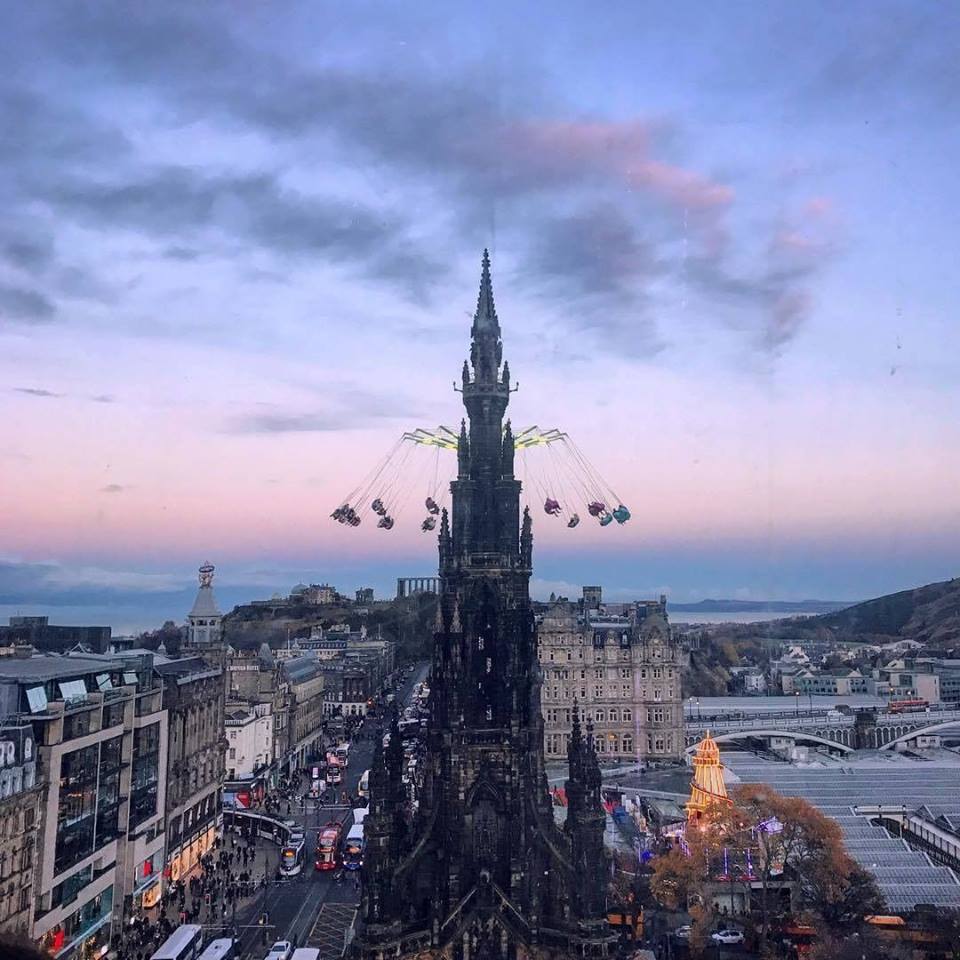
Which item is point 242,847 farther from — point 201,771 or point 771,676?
point 771,676

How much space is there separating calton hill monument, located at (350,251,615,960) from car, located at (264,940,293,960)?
325 inches

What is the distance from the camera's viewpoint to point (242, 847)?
207ft

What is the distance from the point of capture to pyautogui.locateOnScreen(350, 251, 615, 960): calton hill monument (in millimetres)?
31531

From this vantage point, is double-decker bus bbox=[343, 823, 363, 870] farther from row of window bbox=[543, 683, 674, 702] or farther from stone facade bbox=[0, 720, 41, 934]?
row of window bbox=[543, 683, 674, 702]

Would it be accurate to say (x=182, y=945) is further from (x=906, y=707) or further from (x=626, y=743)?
(x=906, y=707)

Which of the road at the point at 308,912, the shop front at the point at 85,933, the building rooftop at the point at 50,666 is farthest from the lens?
the road at the point at 308,912

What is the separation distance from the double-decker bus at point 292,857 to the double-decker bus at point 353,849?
2.76m

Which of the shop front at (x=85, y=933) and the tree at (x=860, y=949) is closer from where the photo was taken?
the tree at (x=860, y=949)

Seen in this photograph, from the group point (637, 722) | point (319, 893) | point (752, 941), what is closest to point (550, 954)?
point (752, 941)

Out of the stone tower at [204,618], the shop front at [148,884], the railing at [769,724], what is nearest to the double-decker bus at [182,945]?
the shop front at [148,884]

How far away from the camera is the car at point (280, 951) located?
1570 inches

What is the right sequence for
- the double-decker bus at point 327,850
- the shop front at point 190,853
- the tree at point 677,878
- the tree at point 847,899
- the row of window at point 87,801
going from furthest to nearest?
the double-decker bus at point 327,850 < the shop front at point 190,853 < the tree at point 677,878 < the tree at point 847,899 < the row of window at point 87,801

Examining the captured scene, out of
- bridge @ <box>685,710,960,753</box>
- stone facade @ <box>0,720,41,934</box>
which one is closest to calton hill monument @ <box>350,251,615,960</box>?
stone facade @ <box>0,720,41,934</box>

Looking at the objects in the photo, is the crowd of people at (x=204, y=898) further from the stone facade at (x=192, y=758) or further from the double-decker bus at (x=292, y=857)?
the stone facade at (x=192, y=758)
